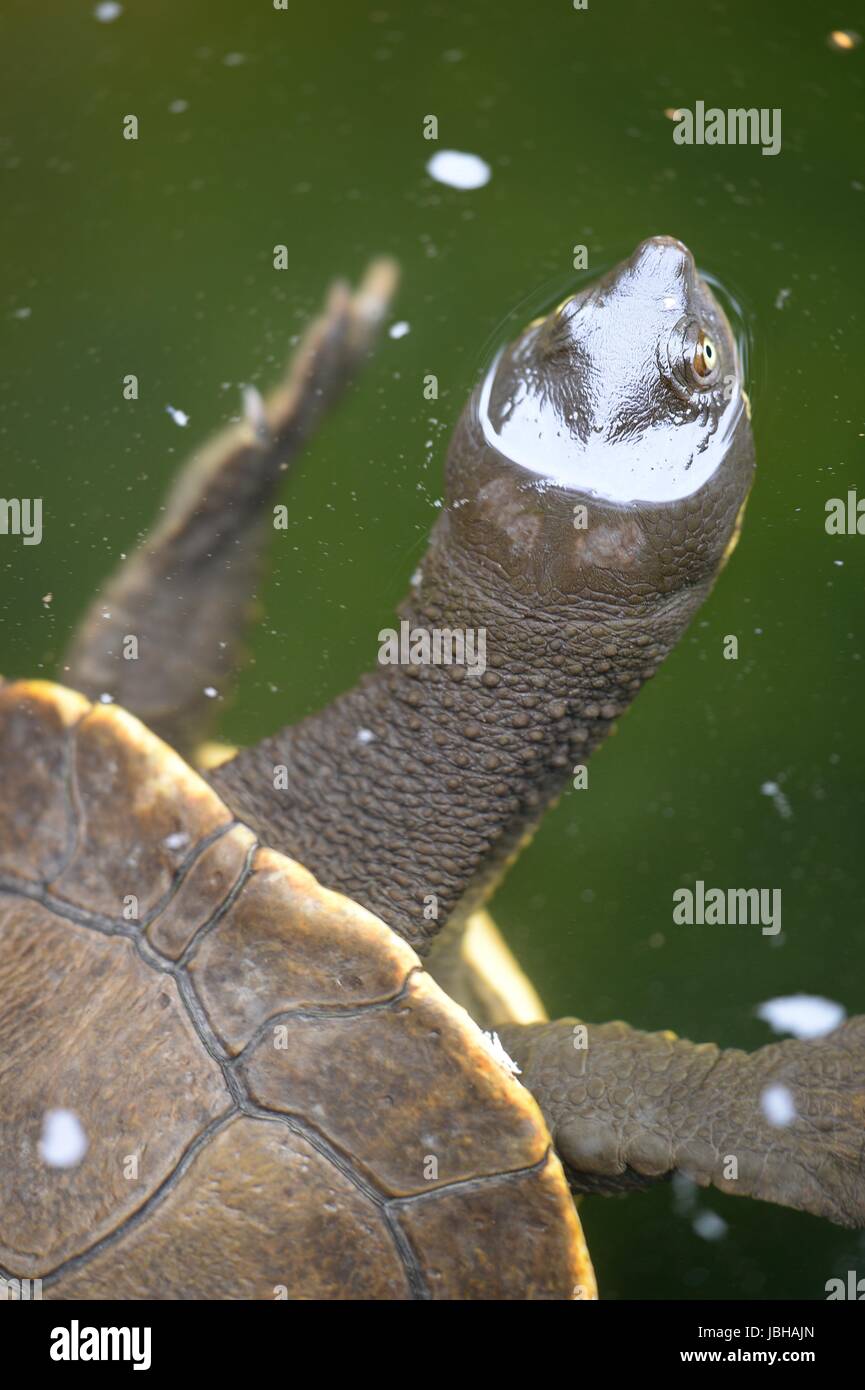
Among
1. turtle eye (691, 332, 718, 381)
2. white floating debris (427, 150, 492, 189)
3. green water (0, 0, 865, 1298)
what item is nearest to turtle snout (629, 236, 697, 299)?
turtle eye (691, 332, 718, 381)

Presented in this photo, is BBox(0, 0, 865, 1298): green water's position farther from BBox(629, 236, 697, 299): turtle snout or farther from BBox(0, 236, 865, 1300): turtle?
BBox(629, 236, 697, 299): turtle snout

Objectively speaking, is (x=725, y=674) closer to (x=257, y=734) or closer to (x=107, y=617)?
(x=257, y=734)

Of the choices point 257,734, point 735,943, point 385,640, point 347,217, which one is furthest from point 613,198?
point 735,943

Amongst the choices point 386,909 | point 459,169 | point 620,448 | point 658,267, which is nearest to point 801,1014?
point 386,909

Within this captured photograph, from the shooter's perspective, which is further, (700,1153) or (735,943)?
(735,943)

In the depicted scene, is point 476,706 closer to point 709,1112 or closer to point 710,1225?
Result: point 709,1112

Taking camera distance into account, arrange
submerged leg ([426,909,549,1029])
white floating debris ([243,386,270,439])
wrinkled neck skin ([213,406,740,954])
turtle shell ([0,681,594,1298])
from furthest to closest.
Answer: white floating debris ([243,386,270,439]) < submerged leg ([426,909,549,1029]) < wrinkled neck skin ([213,406,740,954]) < turtle shell ([0,681,594,1298])

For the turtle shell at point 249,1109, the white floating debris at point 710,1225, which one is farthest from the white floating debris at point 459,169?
the white floating debris at point 710,1225
